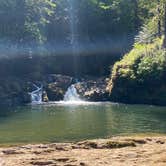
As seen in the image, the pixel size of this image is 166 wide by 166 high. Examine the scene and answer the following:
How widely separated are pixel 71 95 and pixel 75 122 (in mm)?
22310

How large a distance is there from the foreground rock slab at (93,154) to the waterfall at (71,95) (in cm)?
3494

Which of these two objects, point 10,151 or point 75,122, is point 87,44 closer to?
point 75,122

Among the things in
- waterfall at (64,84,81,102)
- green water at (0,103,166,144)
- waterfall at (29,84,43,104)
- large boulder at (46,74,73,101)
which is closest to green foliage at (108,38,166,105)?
waterfall at (64,84,81,102)

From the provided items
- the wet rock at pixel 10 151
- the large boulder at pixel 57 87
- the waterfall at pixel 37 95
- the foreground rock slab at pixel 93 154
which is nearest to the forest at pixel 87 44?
the waterfall at pixel 37 95

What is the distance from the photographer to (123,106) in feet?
173

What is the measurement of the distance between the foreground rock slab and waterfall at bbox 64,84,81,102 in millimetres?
34939

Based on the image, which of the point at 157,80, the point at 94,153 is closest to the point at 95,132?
the point at 94,153

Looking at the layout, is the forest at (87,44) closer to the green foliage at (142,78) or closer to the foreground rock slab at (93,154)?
the green foliage at (142,78)

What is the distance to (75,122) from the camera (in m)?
39.5

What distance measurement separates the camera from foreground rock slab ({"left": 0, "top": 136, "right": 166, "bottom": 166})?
20625mm

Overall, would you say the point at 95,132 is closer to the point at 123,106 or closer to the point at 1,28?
the point at 123,106

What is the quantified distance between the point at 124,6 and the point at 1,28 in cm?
2495

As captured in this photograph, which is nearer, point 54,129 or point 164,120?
point 54,129

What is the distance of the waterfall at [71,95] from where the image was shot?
200ft
